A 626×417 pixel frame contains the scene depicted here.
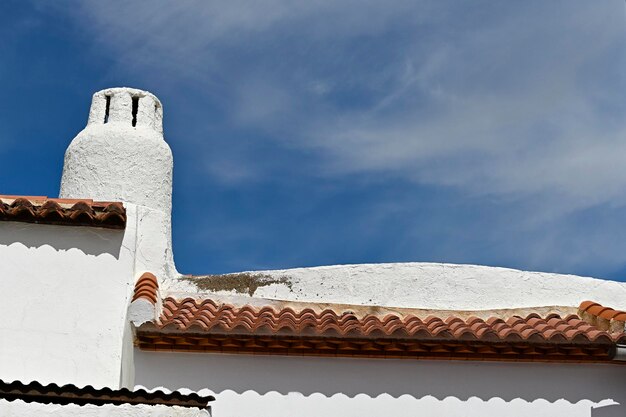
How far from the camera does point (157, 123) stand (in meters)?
11.9

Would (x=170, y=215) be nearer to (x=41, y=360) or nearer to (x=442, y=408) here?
(x=41, y=360)

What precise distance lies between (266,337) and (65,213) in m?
2.47

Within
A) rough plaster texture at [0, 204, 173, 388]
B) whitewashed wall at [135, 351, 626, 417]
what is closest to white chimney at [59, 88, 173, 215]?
rough plaster texture at [0, 204, 173, 388]

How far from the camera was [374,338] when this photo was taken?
8.59 metres

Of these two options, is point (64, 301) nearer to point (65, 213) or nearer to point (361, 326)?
point (65, 213)

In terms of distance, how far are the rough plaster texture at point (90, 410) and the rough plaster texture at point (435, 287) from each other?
3.24 metres

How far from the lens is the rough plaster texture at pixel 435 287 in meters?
10.2

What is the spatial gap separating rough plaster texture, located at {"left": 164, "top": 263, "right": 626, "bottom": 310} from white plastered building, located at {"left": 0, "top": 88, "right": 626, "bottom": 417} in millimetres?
28

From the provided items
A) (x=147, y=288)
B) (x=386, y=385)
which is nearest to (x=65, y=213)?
(x=147, y=288)

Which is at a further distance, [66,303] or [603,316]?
[603,316]

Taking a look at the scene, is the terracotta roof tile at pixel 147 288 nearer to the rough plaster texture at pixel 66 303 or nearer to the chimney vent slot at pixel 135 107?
the rough plaster texture at pixel 66 303

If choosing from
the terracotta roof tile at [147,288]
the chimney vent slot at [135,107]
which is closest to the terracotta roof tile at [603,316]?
the terracotta roof tile at [147,288]

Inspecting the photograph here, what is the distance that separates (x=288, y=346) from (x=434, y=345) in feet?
4.40

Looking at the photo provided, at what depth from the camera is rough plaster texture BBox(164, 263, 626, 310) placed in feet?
33.6
